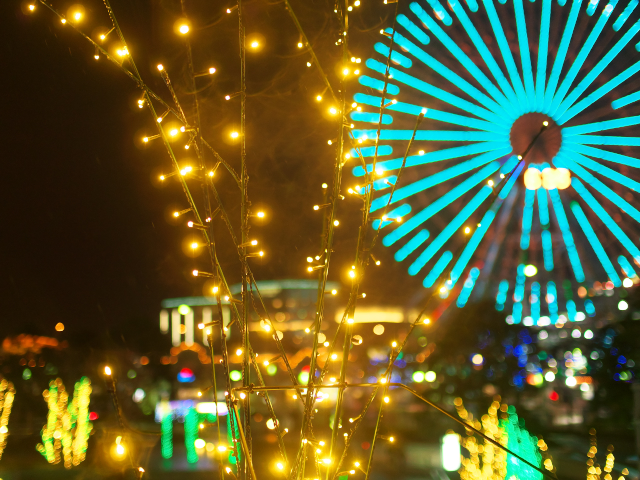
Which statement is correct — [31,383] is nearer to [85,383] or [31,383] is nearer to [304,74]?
[85,383]

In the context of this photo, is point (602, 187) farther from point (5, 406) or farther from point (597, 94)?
point (5, 406)

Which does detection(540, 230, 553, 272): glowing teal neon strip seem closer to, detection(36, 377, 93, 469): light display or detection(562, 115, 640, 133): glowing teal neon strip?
detection(562, 115, 640, 133): glowing teal neon strip

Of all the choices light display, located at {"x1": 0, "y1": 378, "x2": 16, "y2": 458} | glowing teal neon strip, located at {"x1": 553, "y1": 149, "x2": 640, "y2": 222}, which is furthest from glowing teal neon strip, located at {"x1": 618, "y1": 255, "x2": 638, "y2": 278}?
light display, located at {"x1": 0, "y1": 378, "x2": 16, "y2": 458}

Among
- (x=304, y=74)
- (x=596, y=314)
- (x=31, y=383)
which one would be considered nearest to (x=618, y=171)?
(x=304, y=74)

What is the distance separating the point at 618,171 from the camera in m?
11.6

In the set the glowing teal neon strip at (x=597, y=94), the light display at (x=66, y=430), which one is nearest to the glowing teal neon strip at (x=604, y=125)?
the glowing teal neon strip at (x=597, y=94)

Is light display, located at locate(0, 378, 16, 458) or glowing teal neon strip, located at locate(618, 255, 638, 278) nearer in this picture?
glowing teal neon strip, located at locate(618, 255, 638, 278)

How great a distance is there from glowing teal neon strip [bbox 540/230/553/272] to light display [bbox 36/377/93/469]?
34.4 ft

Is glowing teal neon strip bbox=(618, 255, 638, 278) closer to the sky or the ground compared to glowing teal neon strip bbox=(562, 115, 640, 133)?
closer to the ground

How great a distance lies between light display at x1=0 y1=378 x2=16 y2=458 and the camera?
603 inches

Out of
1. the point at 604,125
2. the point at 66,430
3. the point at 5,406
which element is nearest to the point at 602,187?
the point at 604,125

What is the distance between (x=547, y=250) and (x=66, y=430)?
14167 mm

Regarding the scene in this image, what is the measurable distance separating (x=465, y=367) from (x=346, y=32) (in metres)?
24.7

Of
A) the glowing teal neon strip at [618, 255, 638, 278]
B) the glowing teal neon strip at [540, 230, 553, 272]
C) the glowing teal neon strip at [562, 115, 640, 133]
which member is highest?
the glowing teal neon strip at [562, 115, 640, 133]
